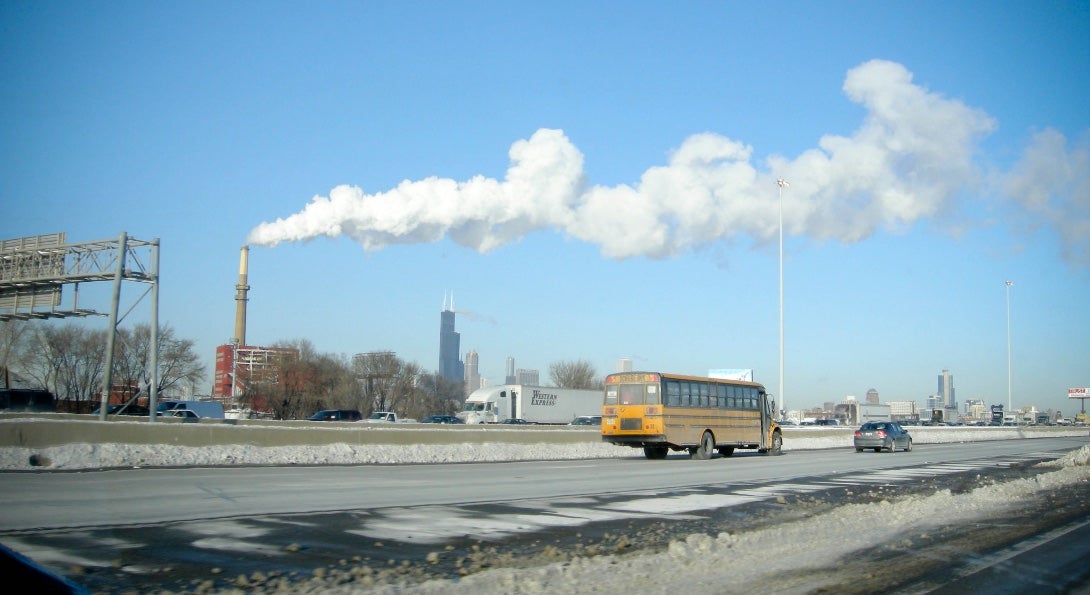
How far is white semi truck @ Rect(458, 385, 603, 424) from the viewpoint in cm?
6769

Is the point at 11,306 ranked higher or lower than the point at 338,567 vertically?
higher

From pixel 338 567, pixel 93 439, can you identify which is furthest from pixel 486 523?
pixel 93 439

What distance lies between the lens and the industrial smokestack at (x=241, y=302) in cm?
8040

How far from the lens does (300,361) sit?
86875 millimetres

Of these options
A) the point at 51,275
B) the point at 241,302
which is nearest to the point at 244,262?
the point at 241,302

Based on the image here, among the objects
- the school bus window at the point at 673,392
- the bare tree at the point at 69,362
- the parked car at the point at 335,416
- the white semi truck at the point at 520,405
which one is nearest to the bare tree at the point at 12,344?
the bare tree at the point at 69,362

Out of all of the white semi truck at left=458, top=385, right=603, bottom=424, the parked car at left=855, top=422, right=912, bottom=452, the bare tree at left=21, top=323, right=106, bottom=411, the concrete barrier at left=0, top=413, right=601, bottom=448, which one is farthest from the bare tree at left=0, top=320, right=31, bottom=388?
the parked car at left=855, top=422, right=912, bottom=452

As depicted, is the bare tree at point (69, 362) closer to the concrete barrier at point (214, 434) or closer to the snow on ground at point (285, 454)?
the concrete barrier at point (214, 434)

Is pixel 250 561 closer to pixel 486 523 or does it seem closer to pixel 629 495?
pixel 486 523

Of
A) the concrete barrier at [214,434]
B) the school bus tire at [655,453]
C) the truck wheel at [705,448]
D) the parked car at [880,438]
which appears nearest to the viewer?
the concrete barrier at [214,434]

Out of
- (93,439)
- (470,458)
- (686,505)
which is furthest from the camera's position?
(470,458)

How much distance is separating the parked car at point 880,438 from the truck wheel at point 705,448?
475 inches

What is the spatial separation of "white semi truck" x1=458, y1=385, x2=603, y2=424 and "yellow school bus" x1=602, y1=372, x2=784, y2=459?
111ft

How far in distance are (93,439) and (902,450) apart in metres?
35.9
